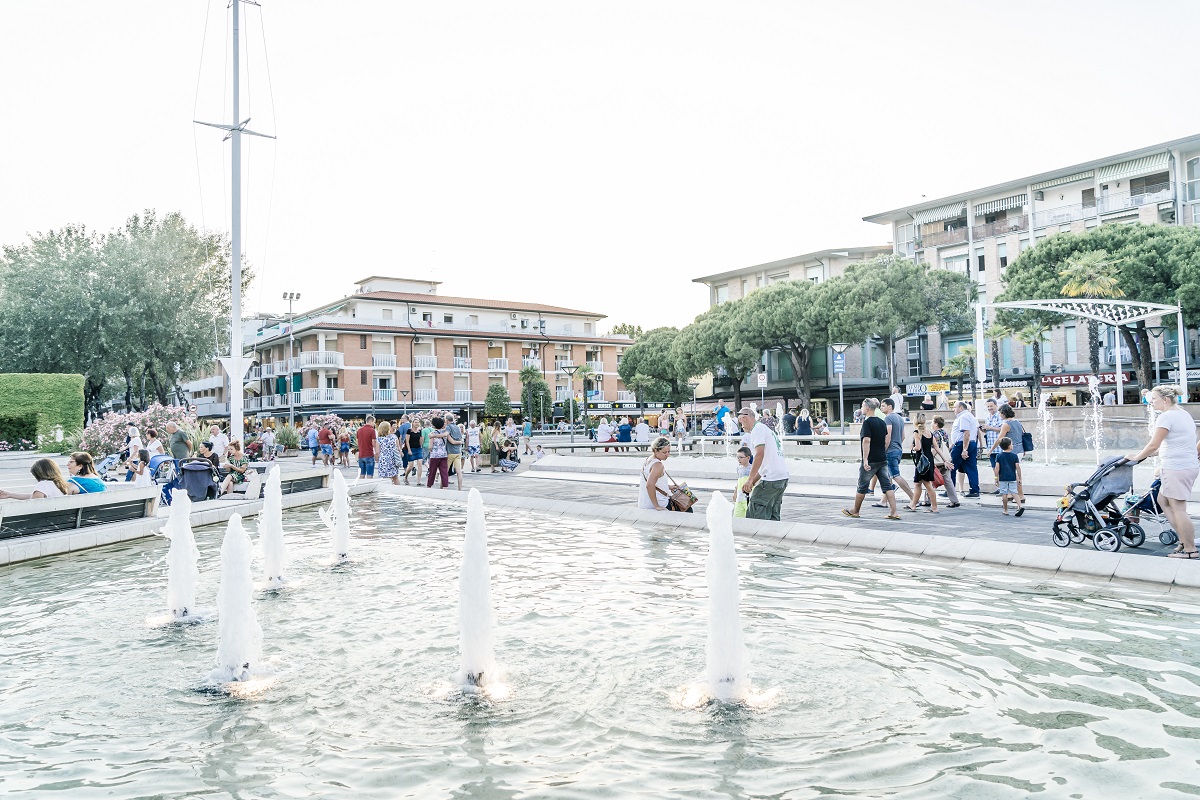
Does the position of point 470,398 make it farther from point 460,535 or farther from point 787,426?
point 460,535

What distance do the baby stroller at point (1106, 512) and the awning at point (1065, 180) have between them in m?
46.5

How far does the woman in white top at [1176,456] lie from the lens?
752 centimetres

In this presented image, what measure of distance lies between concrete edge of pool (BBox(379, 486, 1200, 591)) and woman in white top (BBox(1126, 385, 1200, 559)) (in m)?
0.56

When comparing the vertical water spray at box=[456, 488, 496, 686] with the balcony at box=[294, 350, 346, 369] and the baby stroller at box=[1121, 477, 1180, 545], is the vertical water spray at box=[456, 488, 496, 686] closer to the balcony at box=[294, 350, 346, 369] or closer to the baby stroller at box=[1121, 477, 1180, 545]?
the baby stroller at box=[1121, 477, 1180, 545]

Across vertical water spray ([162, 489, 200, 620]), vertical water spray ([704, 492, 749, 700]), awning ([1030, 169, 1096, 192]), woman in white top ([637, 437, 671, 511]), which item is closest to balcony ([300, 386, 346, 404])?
awning ([1030, 169, 1096, 192])

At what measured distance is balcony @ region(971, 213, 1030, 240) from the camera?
4950cm

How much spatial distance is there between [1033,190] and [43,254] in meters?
53.0

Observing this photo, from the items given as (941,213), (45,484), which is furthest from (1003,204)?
(45,484)

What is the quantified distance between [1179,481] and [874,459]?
394cm

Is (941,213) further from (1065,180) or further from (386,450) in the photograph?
(386,450)

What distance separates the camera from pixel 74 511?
10453mm

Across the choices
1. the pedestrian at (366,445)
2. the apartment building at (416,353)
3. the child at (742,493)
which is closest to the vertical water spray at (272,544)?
the child at (742,493)

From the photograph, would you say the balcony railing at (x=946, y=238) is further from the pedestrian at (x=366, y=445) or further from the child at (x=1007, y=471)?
the child at (x=1007, y=471)

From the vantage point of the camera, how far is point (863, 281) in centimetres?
4684
